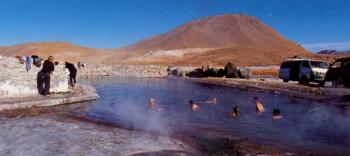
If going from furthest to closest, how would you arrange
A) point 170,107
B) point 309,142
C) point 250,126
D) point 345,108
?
point 170,107 < point 345,108 < point 250,126 < point 309,142

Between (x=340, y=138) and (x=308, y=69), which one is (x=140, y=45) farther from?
(x=340, y=138)

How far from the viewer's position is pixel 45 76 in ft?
71.7

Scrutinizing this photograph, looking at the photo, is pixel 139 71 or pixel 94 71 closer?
pixel 94 71

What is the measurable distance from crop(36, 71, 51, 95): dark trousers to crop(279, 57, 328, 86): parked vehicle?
17.8 metres

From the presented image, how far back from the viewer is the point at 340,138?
41.5 ft

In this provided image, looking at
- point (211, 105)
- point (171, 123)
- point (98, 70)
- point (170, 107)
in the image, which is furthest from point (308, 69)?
point (98, 70)

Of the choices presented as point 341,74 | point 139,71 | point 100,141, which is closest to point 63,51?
point 139,71

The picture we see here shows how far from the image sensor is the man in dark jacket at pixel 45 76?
2183cm

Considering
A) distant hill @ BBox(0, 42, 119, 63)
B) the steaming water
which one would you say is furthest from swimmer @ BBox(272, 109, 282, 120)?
distant hill @ BBox(0, 42, 119, 63)

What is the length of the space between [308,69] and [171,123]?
18.3m

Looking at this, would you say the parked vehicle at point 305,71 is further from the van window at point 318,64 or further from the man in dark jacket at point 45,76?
the man in dark jacket at point 45,76

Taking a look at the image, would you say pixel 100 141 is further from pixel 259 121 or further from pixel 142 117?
pixel 259 121

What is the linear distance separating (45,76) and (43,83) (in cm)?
63

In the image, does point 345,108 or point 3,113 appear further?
point 345,108
